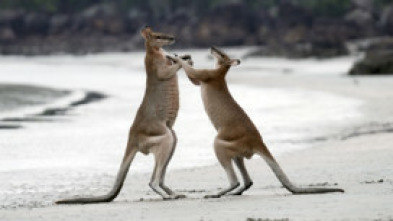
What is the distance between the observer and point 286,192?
8195mm

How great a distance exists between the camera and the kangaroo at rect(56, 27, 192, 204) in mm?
8047

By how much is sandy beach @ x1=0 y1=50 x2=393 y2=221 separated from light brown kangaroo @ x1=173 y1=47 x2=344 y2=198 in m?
0.15

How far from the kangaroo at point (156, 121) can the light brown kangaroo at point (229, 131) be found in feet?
0.59

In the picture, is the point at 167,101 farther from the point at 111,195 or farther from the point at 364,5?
the point at 364,5

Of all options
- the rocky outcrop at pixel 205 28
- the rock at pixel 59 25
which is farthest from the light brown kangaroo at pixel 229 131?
the rock at pixel 59 25

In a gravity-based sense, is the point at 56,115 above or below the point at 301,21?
below

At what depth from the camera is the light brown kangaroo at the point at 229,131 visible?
7.91 m

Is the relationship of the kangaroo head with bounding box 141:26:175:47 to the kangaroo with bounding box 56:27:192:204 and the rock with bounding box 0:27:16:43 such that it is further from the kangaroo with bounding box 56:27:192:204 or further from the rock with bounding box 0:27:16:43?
the rock with bounding box 0:27:16:43

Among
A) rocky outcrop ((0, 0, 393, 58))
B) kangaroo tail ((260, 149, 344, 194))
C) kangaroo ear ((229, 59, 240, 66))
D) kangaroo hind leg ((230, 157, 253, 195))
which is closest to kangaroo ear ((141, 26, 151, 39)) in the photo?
kangaroo ear ((229, 59, 240, 66))

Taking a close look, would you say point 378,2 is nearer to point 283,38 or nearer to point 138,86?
point 283,38

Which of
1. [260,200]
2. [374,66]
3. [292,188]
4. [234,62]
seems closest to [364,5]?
[374,66]

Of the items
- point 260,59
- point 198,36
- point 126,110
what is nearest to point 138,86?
point 126,110

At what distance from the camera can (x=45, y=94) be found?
29.4 m

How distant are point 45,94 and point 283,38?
1791 inches
